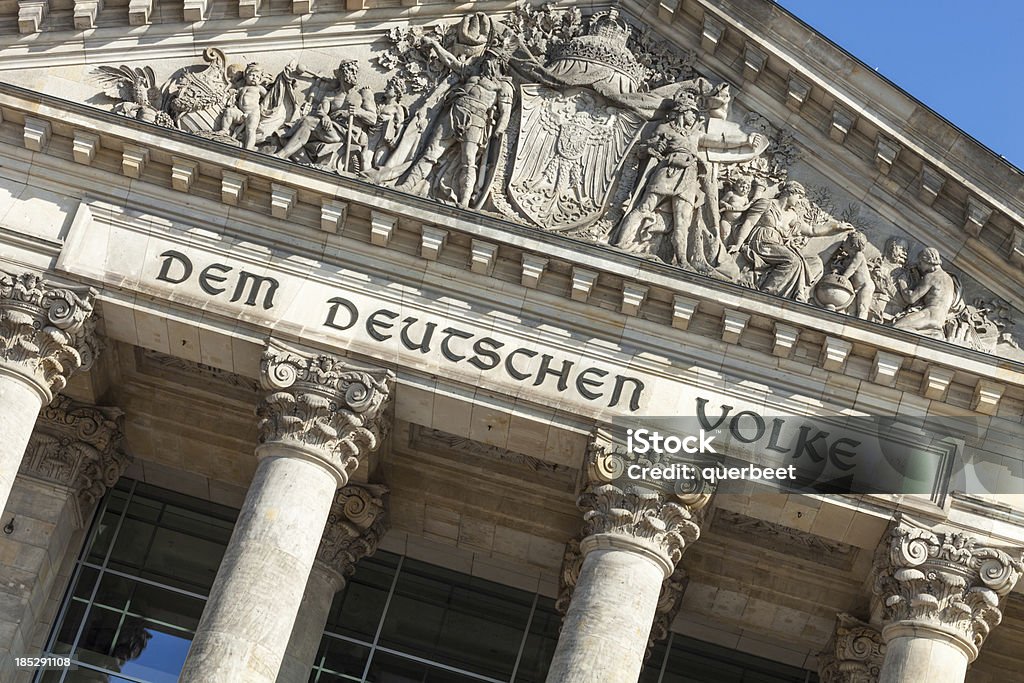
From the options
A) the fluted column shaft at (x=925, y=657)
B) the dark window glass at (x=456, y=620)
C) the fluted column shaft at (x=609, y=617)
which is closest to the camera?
the fluted column shaft at (x=609, y=617)

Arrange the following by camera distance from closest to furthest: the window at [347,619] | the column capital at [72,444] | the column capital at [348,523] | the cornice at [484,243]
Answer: the cornice at [484,243]
the column capital at [348,523]
the column capital at [72,444]
the window at [347,619]

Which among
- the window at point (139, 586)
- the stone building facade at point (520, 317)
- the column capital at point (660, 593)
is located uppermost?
the stone building facade at point (520, 317)

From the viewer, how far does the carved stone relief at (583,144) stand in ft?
74.1

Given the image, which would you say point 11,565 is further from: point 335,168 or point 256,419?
point 335,168

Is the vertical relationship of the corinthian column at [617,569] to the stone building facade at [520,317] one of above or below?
below

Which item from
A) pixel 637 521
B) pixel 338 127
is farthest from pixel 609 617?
pixel 338 127

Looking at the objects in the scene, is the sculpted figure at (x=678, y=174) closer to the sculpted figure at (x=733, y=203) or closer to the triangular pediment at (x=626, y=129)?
the triangular pediment at (x=626, y=129)

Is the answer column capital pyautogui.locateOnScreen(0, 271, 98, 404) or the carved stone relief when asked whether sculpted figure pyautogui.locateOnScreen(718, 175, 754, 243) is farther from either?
column capital pyautogui.locateOnScreen(0, 271, 98, 404)

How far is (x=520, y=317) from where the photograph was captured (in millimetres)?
22219

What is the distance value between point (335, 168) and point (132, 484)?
663 cm

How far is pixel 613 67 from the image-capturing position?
23703 mm

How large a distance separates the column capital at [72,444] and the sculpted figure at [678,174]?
299 inches

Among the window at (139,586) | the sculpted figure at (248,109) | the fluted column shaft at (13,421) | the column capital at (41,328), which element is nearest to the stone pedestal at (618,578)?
the sculpted figure at (248,109)

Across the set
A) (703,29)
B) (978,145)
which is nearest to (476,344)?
(703,29)
